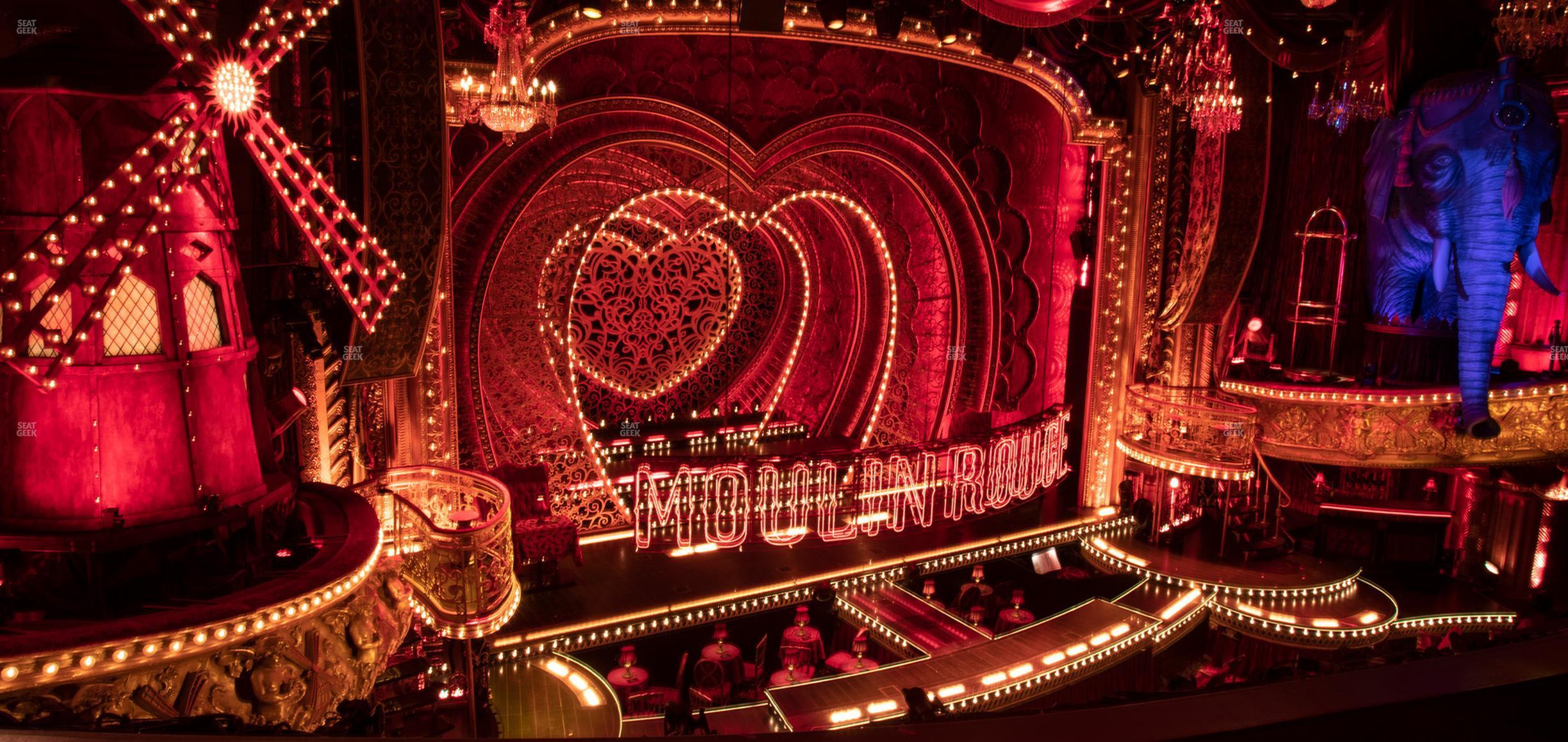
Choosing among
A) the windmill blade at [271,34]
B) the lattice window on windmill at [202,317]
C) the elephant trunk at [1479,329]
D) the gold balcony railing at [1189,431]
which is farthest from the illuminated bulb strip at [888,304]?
the lattice window on windmill at [202,317]

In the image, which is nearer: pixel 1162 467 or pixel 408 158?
pixel 408 158

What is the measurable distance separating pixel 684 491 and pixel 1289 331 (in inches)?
267

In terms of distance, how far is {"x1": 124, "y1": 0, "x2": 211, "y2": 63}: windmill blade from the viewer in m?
3.64

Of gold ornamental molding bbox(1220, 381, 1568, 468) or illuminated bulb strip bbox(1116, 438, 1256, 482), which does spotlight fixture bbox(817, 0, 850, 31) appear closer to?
illuminated bulb strip bbox(1116, 438, 1256, 482)

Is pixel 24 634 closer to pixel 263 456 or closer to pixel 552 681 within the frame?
pixel 263 456

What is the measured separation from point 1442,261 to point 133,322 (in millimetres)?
9695

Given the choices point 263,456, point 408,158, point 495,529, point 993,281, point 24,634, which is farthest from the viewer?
point 993,281

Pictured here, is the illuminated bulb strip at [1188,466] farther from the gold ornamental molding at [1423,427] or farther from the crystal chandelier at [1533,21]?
the crystal chandelier at [1533,21]

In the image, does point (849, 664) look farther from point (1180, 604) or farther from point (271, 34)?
point (271, 34)

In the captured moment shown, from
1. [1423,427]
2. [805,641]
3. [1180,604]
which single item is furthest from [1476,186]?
[805,641]

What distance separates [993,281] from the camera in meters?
10.2

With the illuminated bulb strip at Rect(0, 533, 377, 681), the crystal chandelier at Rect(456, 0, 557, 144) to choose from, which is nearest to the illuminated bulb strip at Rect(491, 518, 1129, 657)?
the illuminated bulb strip at Rect(0, 533, 377, 681)

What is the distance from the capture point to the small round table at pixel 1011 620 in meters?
7.62

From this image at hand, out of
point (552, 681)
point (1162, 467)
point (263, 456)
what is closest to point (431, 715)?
point (552, 681)
